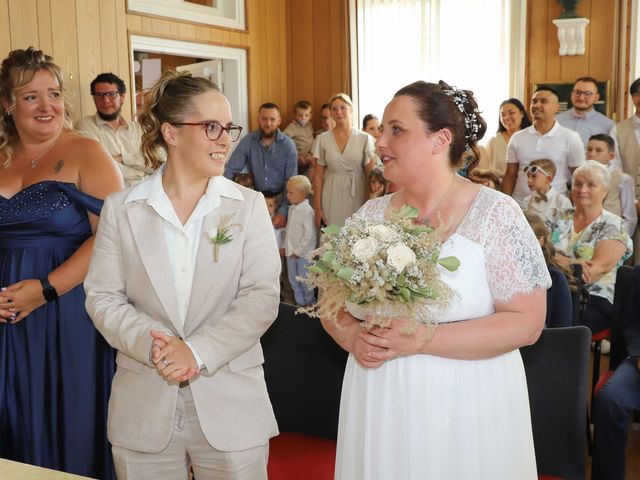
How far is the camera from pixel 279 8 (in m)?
9.30

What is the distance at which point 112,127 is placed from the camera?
6.29 meters

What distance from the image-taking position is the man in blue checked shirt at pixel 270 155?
759 cm

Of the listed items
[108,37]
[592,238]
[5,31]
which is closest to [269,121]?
[108,37]

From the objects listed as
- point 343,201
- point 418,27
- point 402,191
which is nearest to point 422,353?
point 402,191

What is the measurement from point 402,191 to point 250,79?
696 centimetres

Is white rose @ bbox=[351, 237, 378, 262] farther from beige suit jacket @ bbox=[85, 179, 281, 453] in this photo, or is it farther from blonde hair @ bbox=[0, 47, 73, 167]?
blonde hair @ bbox=[0, 47, 73, 167]

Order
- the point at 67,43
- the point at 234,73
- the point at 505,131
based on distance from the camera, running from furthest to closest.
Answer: the point at 234,73 → the point at 505,131 → the point at 67,43

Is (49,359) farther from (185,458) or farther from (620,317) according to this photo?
(620,317)

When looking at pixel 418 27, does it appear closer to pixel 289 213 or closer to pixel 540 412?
pixel 289 213

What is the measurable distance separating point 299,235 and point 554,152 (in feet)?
7.61

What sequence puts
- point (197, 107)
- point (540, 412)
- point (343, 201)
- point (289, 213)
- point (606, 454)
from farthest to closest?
point (343, 201) → point (289, 213) → point (606, 454) → point (540, 412) → point (197, 107)

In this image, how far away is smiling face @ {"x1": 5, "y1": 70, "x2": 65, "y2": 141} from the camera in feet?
8.50

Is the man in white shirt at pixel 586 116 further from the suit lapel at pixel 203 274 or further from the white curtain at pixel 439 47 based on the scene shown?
the suit lapel at pixel 203 274

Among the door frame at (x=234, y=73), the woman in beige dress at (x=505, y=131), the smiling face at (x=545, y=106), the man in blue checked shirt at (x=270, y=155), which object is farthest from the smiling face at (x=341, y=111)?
the smiling face at (x=545, y=106)
